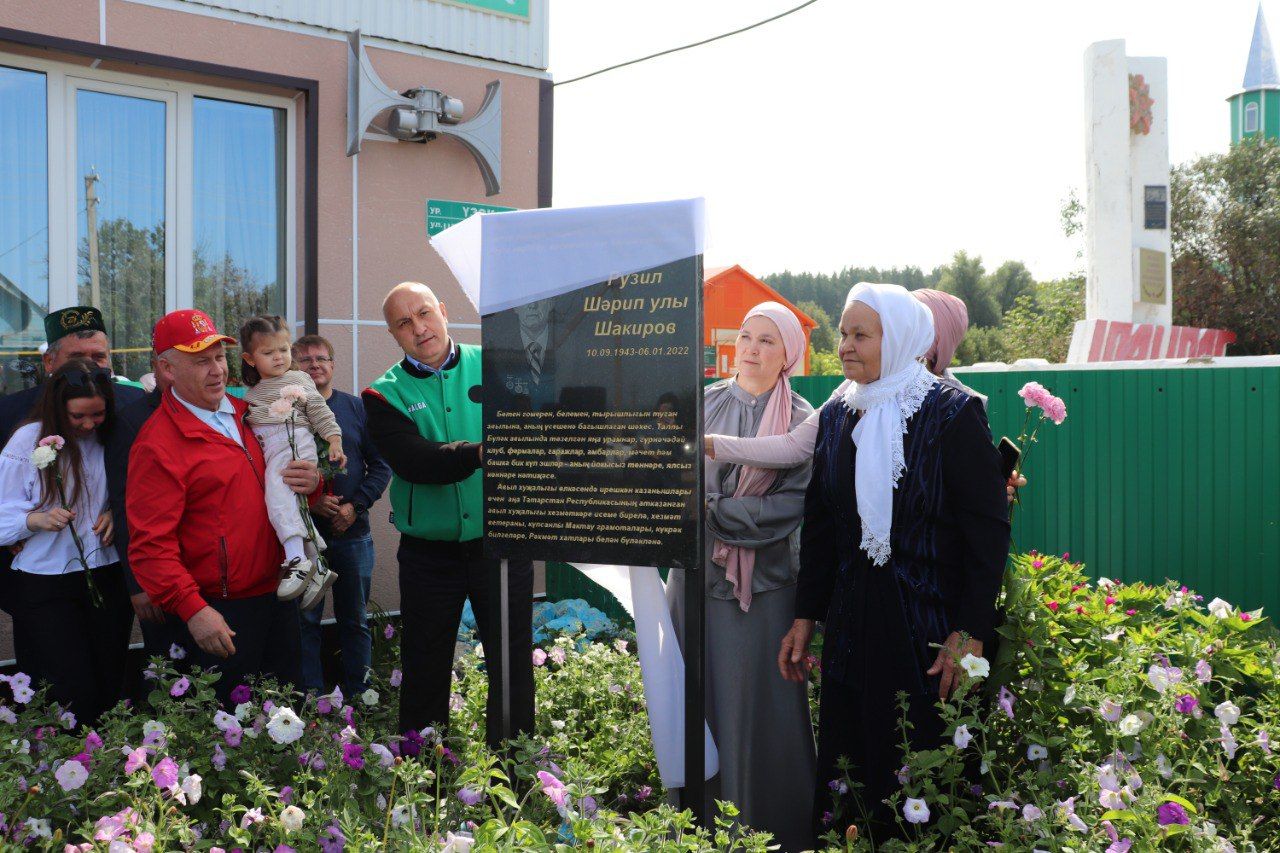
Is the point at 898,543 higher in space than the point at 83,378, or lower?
lower

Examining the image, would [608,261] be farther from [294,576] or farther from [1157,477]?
[1157,477]

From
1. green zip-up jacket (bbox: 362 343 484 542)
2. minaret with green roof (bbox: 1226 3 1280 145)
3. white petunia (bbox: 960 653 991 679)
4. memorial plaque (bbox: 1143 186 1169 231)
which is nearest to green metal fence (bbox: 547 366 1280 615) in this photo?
green zip-up jacket (bbox: 362 343 484 542)

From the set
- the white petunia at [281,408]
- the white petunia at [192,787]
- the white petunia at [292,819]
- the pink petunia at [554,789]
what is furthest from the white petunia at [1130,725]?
the white petunia at [281,408]

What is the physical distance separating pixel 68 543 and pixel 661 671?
230 cm

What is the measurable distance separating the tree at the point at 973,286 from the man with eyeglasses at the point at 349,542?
77.1m

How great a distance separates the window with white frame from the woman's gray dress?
3.78 metres

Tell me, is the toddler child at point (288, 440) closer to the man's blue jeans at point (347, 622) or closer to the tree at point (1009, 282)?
the man's blue jeans at point (347, 622)

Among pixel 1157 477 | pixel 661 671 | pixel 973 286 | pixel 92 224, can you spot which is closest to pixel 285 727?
pixel 661 671

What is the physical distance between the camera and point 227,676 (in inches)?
137

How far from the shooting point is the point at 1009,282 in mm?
81750

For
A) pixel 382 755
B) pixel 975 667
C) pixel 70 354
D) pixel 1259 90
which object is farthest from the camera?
pixel 1259 90

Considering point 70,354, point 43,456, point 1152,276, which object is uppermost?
point 1152,276

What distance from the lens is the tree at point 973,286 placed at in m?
78.9

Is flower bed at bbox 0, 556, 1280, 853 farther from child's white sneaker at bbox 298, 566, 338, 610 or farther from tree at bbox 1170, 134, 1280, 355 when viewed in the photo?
tree at bbox 1170, 134, 1280, 355
